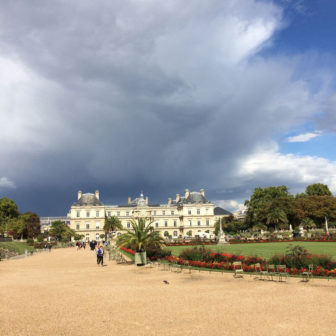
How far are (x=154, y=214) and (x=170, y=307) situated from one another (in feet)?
284

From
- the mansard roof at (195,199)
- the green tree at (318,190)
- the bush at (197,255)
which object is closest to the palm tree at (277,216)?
the green tree at (318,190)

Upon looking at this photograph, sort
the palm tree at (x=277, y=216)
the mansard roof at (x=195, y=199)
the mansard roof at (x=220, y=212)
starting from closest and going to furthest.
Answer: the palm tree at (x=277, y=216)
the mansard roof at (x=195, y=199)
the mansard roof at (x=220, y=212)

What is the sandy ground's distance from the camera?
751cm

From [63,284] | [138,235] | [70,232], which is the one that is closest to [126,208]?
[70,232]

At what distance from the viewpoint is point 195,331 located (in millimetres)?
7273

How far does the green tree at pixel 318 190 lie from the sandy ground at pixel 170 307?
73.3 meters

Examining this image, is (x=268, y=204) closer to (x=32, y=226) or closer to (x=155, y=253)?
(x=155, y=253)

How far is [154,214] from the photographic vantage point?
95375 mm

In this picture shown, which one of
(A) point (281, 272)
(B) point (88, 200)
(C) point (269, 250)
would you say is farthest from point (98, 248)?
(B) point (88, 200)

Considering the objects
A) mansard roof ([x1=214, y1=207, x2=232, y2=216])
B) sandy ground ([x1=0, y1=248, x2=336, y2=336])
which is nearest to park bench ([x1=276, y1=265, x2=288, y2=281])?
sandy ground ([x1=0, y1=248, x2=336, y2=336])

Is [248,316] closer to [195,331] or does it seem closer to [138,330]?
[195,331]

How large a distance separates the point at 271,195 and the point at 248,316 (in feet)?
234

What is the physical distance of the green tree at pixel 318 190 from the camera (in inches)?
3132

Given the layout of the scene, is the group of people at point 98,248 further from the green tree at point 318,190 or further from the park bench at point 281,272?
the green tree at point 318,190
